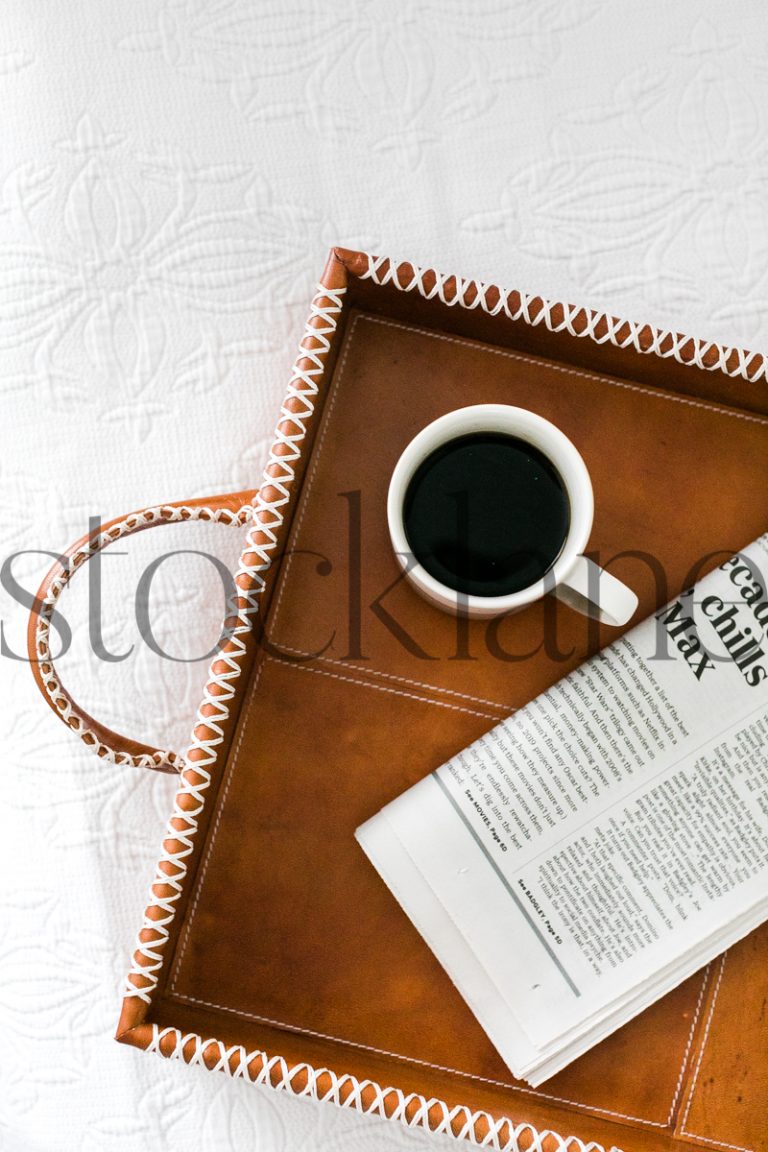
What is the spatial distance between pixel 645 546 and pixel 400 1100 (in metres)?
0.29

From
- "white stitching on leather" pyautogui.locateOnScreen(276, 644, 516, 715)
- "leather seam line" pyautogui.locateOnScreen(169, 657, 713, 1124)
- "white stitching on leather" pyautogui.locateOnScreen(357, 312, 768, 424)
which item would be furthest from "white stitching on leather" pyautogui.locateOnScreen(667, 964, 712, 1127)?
"white stitching on leather" pyautogui.locateOnScreen(357, 312, 768, 424)

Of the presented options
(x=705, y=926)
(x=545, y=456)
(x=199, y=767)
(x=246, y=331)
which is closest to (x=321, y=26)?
(x=246, y=331)

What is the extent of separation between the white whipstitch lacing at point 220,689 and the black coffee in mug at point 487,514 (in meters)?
0.06

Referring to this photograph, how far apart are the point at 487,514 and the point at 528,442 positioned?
0.13 ft

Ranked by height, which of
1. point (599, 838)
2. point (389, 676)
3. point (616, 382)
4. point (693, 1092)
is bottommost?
point (693, 1092)

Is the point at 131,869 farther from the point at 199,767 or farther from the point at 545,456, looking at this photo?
the point at 545,456

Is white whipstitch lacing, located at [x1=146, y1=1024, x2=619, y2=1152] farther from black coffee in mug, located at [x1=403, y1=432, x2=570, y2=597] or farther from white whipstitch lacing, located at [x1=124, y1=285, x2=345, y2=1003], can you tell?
black coffee in mug, located at [x1=403, y1=432, x2=570, y2=597]

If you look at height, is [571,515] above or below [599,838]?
above

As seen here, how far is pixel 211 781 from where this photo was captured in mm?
462

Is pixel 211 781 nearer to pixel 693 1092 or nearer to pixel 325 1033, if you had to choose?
pixel 325 1033

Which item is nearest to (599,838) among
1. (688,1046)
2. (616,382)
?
(688,1046)

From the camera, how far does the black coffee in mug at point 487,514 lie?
45cm

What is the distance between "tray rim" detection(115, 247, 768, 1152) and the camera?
45 centimetres

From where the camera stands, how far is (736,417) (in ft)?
1.67
